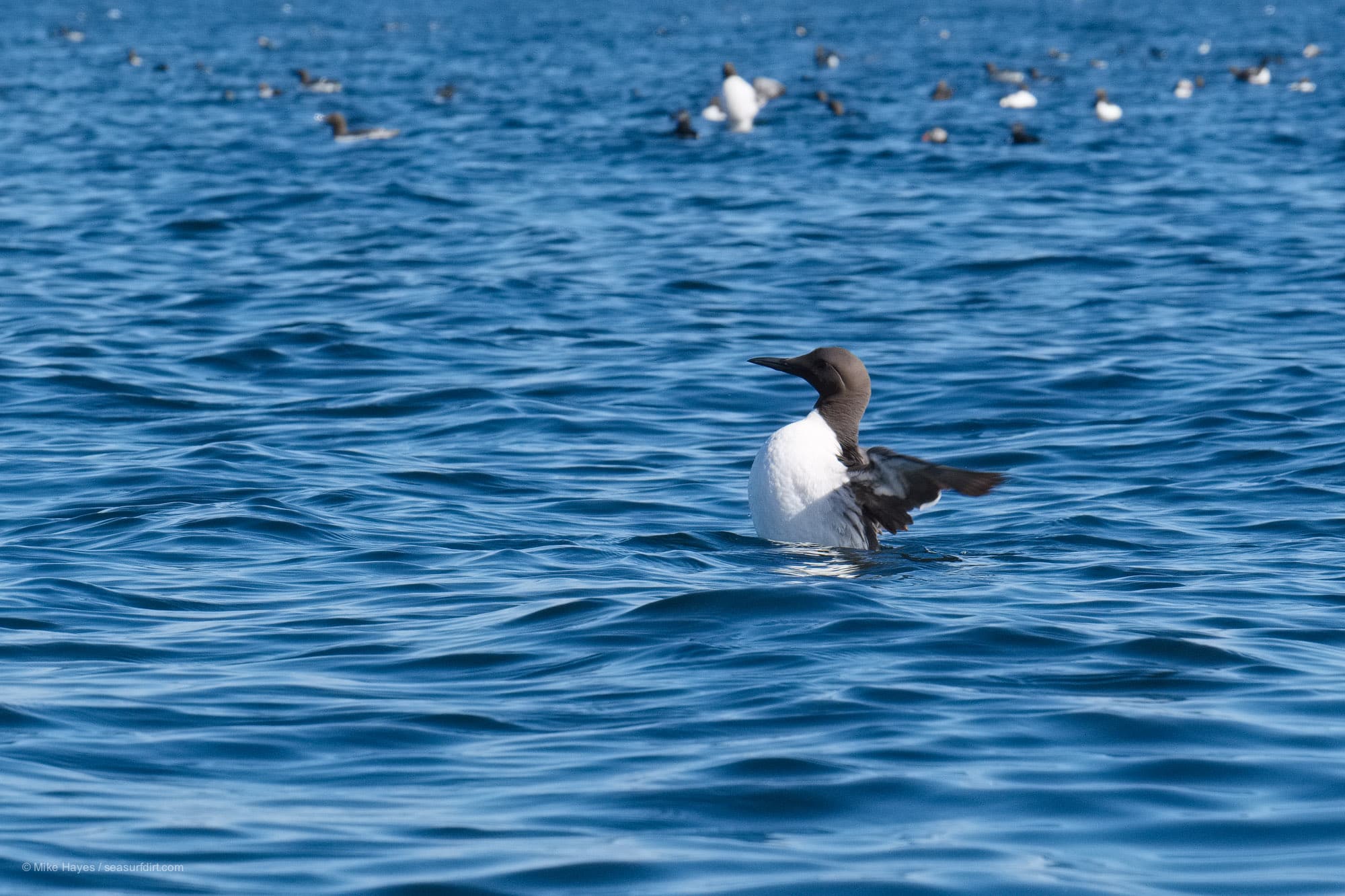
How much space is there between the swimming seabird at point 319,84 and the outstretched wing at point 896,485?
32875 mm

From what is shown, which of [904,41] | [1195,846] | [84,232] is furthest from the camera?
[904,41]

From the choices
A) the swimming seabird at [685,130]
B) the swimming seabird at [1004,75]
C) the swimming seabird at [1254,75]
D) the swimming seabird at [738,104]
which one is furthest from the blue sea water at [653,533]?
the swimming seabird at [1254,75]

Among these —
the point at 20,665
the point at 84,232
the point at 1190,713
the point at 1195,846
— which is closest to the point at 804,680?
the point at 1190,713

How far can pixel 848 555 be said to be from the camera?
31.3 ft

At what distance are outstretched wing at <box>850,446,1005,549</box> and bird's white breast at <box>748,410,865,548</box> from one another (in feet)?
0.22

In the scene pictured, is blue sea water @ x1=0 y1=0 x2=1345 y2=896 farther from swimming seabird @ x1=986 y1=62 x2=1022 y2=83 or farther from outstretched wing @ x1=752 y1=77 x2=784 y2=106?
swimming seabird @ x1=986 y1=62 x2=1022 y2=83

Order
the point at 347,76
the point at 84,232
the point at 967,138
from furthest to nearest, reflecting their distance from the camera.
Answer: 1. the point at 347,76
2. the point at 967,138
3. the point at 84,232

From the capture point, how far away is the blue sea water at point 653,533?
18.5 ft

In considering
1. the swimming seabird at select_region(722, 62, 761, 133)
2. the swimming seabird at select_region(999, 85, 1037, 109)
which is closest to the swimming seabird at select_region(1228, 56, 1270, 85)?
the swimming seabird at select_region(999, 85, 1037, 109)

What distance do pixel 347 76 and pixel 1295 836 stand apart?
43.7 meters

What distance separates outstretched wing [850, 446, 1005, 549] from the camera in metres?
9.15

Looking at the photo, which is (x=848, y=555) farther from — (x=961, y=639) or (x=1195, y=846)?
(x=1195, y=846)

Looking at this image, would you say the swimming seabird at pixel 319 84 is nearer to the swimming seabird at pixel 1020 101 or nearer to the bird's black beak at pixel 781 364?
the swimming seabird at pixel 1020 101

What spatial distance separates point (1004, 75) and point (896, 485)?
35.3m
